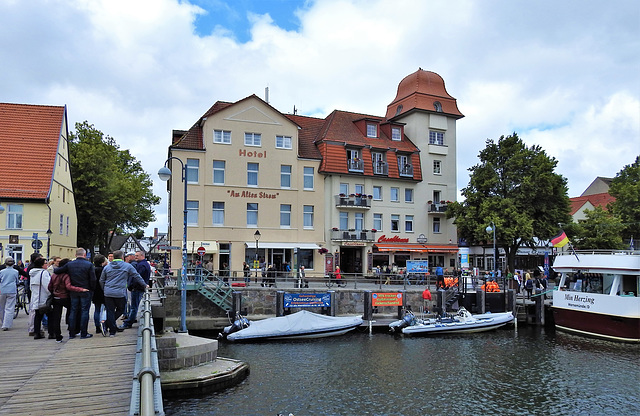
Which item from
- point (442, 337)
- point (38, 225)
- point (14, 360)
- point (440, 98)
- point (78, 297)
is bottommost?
point (442, 337)

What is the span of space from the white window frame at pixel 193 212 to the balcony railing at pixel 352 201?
11.0 meters

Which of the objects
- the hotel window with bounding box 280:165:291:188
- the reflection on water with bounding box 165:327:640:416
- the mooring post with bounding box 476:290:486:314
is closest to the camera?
the reflection on water with bounding box 165:327:640:416

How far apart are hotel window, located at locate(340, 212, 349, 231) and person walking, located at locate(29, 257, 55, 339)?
1264 inches

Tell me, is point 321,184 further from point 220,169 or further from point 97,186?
point 97,186

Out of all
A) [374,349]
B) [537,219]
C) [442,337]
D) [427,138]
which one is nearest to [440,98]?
[427,138]

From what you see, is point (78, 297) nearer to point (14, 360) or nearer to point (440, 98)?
point (14, 360)

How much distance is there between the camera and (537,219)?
42.5 m

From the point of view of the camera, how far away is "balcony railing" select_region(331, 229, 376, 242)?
138 ft

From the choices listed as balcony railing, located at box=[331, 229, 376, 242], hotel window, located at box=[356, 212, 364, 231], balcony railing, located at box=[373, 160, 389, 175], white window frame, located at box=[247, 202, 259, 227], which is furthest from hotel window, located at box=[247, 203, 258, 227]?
balcony railing, located at box=[373, 160, 389, 175]

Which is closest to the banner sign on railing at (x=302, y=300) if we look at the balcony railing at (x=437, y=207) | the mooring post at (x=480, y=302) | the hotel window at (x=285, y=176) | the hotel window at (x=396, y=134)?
the mooring post at (x=480, y=302)

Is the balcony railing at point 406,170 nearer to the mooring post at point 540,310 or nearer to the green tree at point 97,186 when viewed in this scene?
the mooring post at point 540,310

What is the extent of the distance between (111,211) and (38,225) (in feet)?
42.3

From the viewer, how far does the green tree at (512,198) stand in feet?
134

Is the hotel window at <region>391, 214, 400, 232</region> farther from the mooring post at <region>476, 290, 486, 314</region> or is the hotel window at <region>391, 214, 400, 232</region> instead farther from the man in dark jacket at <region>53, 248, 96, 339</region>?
the man in dark jacket at <region>53, 248, 96, 339</region>
